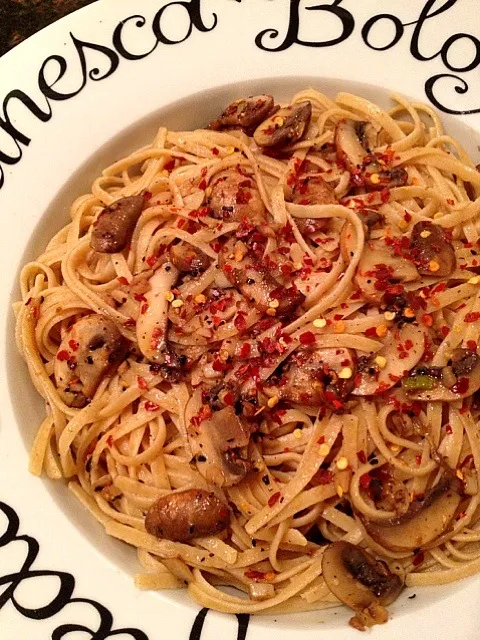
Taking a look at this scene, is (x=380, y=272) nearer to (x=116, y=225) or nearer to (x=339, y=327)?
(x=339, y=327)

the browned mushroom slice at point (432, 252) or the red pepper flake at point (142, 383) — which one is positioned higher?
the browned mushroom slice at point (432, 252)

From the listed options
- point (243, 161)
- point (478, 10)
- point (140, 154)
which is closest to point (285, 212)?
point (243, 161)

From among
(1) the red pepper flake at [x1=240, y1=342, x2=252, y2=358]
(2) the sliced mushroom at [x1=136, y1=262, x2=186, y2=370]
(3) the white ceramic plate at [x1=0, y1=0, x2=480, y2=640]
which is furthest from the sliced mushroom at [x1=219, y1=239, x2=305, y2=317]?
(3) the white ceramic plate at [x1=0, y1=0, x2=480, y2=640]

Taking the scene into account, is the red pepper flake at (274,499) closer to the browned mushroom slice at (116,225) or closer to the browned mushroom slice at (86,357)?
the browned mushroom slice at (86,357)

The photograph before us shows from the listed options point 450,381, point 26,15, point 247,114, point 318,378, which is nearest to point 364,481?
point 318,378

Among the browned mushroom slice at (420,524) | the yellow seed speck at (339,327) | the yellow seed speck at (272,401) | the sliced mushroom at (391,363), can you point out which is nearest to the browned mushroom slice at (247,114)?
the yellow seed speck at (339,327)

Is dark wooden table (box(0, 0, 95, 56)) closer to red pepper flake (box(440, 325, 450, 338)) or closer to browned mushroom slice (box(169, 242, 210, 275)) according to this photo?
browned mushroom slice (box(169, 242, 210, 275))
